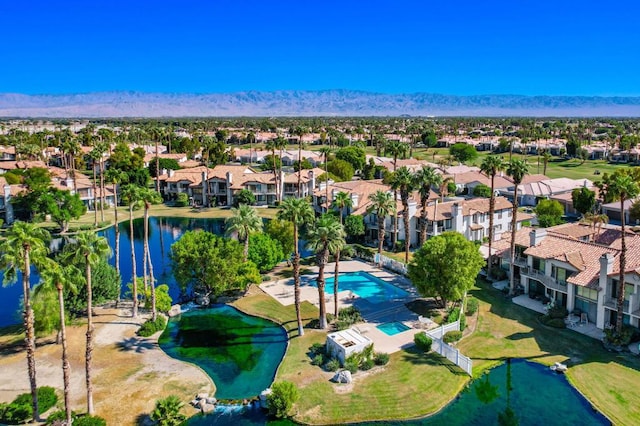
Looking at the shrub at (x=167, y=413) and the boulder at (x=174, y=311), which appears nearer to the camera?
the shrub at (x=167, y=413)

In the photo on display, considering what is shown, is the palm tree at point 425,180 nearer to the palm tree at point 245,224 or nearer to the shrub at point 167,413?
the palm tree at point 245,224

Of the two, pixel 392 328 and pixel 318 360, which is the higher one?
pixel 392 328

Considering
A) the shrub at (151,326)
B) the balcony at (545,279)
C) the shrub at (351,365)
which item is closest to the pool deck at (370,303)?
the shrub at (351,365)

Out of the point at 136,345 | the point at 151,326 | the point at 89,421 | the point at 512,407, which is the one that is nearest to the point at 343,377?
the point at 512,407

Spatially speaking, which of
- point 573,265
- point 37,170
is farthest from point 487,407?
point 37,170

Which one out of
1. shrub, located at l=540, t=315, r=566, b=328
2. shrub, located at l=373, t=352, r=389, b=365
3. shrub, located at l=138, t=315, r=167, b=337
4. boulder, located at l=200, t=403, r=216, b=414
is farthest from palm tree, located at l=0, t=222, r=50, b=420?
shrub, located at l=540, t=315, r=566, b=328

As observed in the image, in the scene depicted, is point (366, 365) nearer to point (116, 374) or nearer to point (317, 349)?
point (317, 349)

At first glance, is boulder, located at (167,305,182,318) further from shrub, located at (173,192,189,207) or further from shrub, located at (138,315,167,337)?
shrub, located at (173,192,189,207)
